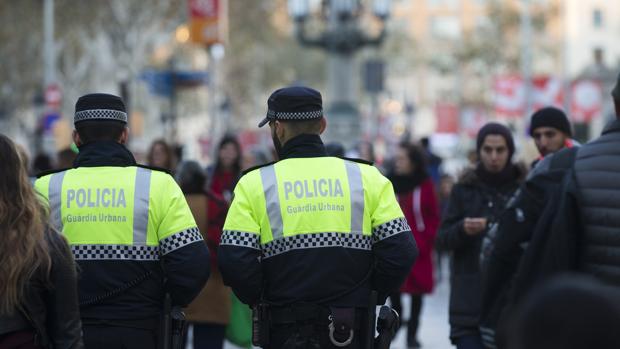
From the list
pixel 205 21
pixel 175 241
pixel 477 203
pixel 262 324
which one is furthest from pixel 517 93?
pixel 262 324

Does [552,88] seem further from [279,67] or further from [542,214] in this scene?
[279,67]

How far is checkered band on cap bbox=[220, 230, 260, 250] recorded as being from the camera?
19.4ft

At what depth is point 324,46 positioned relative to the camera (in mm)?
24672

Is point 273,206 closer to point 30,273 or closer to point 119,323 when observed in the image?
point 119,323

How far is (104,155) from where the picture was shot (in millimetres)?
6238

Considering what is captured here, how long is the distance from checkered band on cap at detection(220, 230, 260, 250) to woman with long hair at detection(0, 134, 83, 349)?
1.05m

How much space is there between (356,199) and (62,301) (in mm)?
1553

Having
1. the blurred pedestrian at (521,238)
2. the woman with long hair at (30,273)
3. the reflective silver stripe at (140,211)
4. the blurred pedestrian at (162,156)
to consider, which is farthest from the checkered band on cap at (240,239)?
the blurred pedestrian at (162,156)

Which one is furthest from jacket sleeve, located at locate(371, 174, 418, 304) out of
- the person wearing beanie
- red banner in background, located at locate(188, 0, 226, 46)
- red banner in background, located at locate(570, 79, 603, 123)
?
red banner in background, located at locate(570, 79, 603, 123)

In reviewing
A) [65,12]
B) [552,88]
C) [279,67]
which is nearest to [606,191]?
[552,88]

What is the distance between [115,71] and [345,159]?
46432 millimetres

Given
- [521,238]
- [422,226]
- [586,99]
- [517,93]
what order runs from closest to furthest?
[521,238] → [422,226] → [586,99] → [517,93]

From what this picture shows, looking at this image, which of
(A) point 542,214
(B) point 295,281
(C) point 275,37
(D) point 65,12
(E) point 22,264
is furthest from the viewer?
(C) point 275,37

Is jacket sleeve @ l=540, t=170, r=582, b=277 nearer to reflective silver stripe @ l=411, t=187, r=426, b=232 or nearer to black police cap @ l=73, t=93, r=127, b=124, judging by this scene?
black police cap @ l=73, t=93, r=127, b=124
